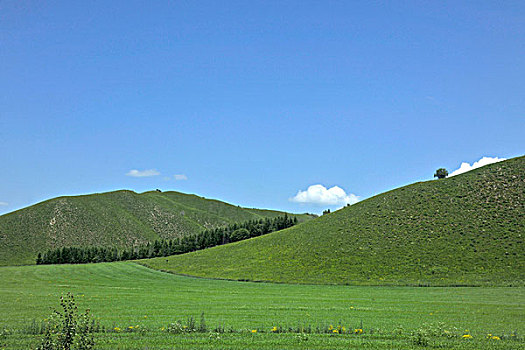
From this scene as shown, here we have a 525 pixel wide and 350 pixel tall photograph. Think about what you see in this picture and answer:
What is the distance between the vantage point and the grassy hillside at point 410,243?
59.7 meters

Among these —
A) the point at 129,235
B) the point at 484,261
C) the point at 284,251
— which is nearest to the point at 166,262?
Result: the point at 284,251

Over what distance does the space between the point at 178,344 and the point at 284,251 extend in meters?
71.6

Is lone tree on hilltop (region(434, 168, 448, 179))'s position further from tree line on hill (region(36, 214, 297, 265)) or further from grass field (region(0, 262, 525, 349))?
grass field (region(0, 262, 525, 349))

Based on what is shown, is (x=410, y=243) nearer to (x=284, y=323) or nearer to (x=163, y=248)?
(x=284, y=323)

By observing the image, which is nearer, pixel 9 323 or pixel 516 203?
pixel 9 323

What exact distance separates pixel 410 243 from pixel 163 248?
96730mm

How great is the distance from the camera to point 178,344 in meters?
13.8

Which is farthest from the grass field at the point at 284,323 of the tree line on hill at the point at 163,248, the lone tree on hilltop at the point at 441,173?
the tree line on hill at the point at 163,248

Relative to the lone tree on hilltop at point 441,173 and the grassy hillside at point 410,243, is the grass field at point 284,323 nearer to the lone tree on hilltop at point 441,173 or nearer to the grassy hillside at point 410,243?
the grassy hillside at point 410,243

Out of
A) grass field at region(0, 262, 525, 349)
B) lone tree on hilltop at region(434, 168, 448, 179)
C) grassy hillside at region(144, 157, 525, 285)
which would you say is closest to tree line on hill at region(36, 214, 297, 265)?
grassy hillside at region(144, 157, 525, 285)

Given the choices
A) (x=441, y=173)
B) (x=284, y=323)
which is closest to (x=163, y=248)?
(x=441, y=173)

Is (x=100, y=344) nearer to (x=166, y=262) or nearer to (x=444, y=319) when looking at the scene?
(x=444, y=319)

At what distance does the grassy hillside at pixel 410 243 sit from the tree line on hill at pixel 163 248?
4579cm

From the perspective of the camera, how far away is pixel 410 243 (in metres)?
73.3
